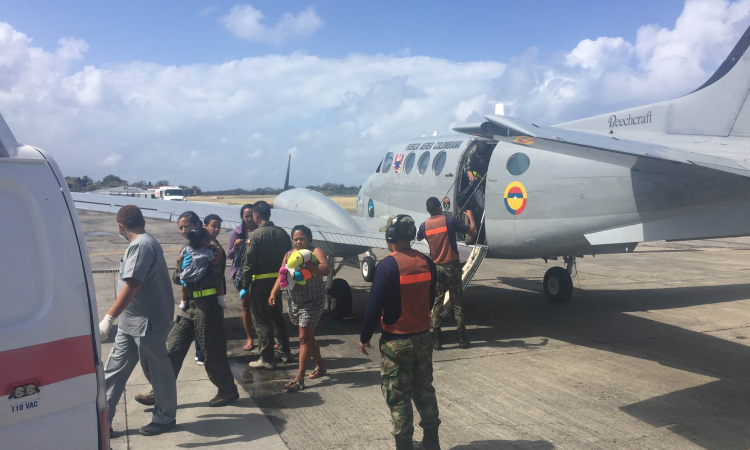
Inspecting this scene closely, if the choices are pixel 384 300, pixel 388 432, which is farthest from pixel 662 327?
pixel 384 300

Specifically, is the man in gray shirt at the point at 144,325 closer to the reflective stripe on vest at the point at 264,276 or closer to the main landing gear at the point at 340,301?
the reflective stripe on vest at the point at 264,276

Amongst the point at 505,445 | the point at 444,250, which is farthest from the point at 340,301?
the point at 505,445

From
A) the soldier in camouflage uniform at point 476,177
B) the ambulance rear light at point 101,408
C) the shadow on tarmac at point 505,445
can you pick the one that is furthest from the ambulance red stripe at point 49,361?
the soldier in camouflage uniform at point 476,177

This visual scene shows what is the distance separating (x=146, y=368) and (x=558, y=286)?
840cm

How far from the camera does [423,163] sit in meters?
10.8

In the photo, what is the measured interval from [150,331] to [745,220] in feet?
23.5

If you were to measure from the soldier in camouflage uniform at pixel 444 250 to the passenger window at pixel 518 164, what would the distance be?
1.67 m

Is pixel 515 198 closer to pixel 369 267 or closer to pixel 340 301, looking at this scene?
pixel 340 301

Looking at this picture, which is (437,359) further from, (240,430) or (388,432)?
(240,430)

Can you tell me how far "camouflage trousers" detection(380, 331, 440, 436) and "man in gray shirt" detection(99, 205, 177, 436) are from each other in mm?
2030

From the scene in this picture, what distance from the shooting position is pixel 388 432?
4930 mm

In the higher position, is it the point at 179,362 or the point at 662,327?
the point at 179,362

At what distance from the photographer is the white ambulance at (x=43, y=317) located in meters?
2.34

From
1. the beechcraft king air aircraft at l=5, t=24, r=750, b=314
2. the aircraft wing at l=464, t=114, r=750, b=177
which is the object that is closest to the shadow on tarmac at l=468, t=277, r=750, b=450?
the beechcraft king air aircraft at l=5, t=24, r=750, b=314
